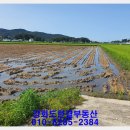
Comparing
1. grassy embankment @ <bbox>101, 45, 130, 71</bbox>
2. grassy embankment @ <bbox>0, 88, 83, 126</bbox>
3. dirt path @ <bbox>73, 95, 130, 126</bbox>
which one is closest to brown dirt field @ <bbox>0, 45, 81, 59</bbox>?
grassy embankment @ <bbox>101, 45, 130, 71</bbox>

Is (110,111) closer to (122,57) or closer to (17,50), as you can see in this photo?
(122,57)

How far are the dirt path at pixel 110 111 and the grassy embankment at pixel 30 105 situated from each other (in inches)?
16.0

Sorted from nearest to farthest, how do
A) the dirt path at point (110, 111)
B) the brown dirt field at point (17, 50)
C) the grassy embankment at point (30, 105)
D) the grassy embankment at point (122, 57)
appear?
the grassy embankment at point (30, 105) → the dirt path at point (110, 111) → the grassy embankment at point (122, 57) → the brown dirt field at point (17, 50)

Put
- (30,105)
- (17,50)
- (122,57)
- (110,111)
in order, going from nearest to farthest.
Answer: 1. (30,105)
2. (110,111)
3. (122,57)
4. (17,50)

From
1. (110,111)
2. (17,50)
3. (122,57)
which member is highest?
(110,111)

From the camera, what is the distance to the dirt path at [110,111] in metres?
7.50

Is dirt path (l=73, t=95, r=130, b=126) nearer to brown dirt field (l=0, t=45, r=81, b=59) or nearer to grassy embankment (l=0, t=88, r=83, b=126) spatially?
grassy embankment (l=0, t=88, r=83, b=126)

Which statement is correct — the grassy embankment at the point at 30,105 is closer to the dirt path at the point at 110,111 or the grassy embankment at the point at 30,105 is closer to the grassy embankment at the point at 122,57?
the dirt path at the point at 110,111

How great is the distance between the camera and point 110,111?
8680 millimetres

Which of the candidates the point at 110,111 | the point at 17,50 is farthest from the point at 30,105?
the point at 17,50

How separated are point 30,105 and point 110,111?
7.37ft

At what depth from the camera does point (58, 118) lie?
6.99 m

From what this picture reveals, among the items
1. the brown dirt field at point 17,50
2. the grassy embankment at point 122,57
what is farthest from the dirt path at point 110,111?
the brown dirt field at point 17,50

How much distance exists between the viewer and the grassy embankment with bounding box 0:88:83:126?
23.2 feet
